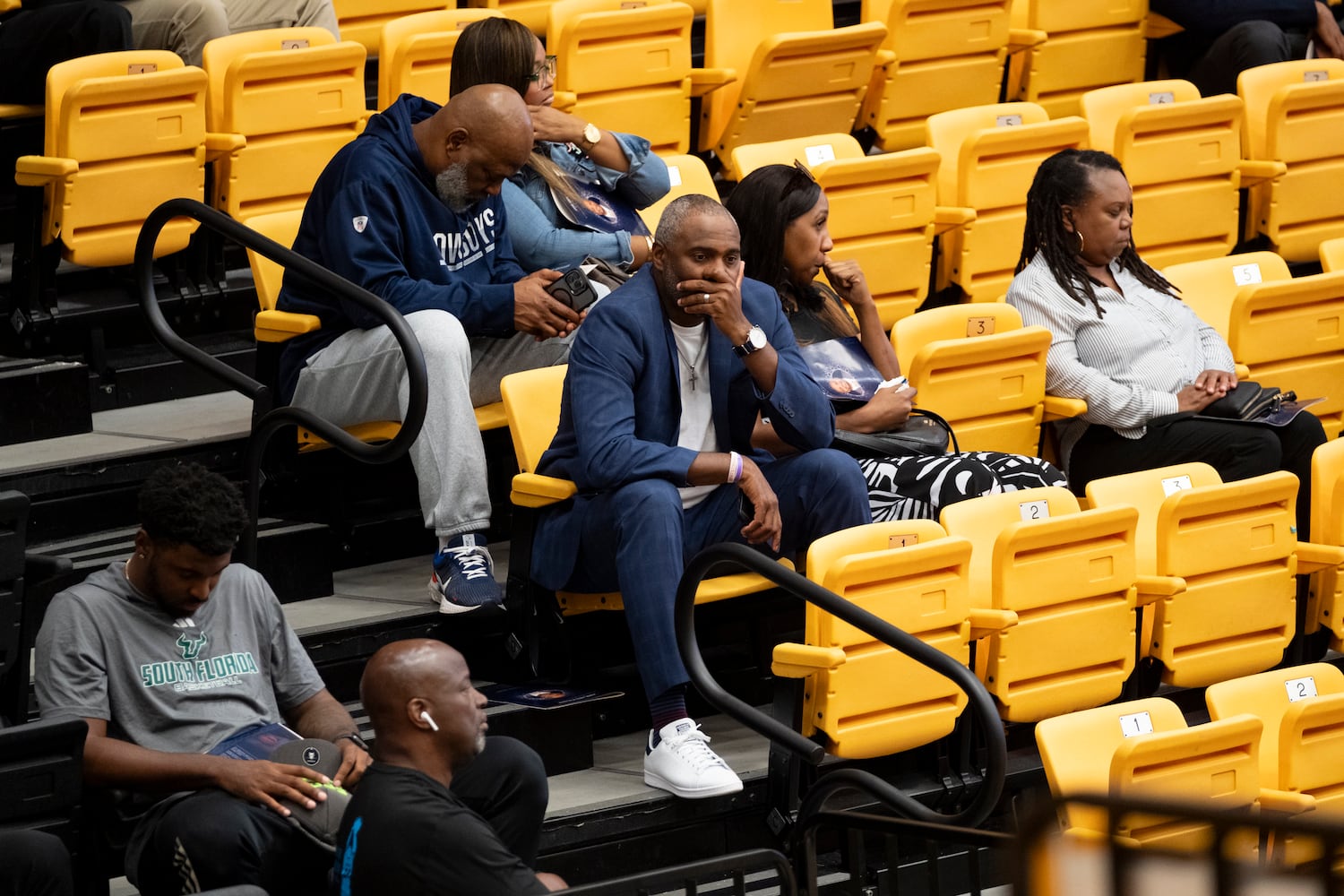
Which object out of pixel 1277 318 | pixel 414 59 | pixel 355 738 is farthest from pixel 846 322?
pixel 355 738

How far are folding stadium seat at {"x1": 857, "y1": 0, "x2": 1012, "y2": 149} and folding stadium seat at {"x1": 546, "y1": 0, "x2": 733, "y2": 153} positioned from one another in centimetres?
75

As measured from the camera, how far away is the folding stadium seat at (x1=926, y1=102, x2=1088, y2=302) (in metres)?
6.26

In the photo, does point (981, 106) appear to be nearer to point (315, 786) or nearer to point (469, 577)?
point (469, 577)

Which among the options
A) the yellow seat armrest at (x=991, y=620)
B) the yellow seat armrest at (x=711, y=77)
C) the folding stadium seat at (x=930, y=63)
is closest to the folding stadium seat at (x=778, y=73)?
the yellow seat armrest at (x=711, y=77)

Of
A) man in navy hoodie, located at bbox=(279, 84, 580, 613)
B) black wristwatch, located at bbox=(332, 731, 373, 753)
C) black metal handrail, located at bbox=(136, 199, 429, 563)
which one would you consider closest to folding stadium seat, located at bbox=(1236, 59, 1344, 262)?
man in navy hoodie, located at bbox=(279, 84, 580, 613)

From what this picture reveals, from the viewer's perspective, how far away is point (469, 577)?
15.1 feet

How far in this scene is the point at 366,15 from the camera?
6.87 metres

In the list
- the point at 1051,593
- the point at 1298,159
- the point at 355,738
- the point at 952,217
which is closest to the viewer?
the point at 355,738

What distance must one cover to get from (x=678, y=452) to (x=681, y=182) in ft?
5.50

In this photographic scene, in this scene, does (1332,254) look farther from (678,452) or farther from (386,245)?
(386,245)

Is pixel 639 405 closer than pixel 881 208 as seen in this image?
Yes

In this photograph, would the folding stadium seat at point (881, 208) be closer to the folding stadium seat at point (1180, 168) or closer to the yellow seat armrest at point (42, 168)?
the folding stadium seat at point (1180, 168)

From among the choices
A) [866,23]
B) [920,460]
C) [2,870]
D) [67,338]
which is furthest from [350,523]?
[866,23]

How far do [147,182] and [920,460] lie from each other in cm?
222
